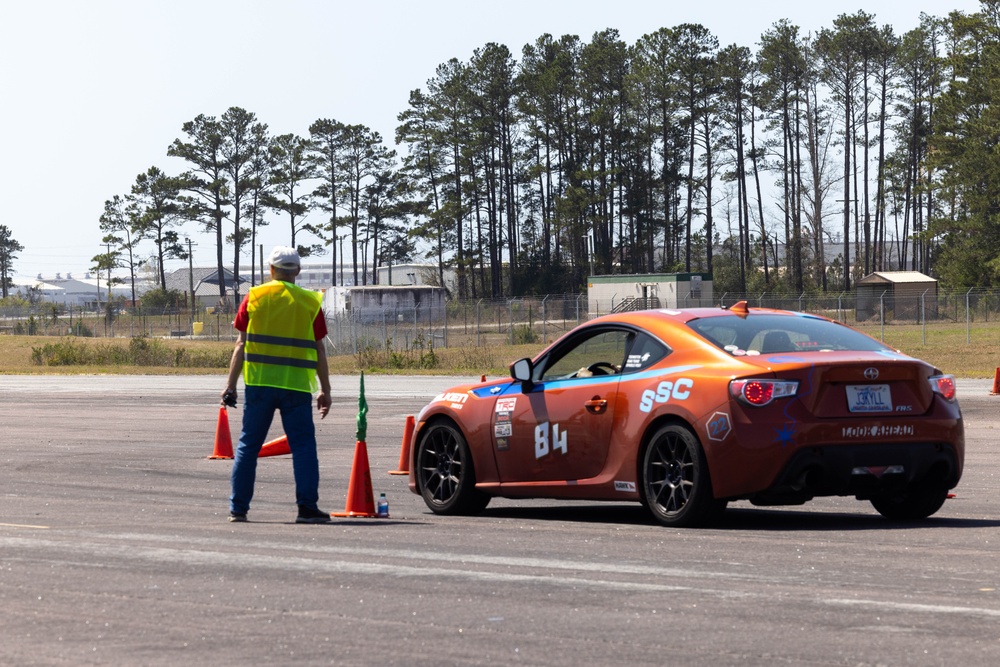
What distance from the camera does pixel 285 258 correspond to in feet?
34.1

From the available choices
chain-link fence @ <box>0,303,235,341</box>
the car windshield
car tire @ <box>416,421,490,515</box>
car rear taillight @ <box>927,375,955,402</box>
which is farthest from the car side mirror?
chain-link fence @ <box>0,303,235,341</box>

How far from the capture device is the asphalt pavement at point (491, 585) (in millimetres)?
5742

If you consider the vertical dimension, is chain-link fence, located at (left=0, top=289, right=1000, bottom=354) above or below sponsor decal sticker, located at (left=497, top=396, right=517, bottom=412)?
below

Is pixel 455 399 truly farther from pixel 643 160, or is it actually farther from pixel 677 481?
pixel 643 160

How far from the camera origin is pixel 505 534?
9406 millimetres

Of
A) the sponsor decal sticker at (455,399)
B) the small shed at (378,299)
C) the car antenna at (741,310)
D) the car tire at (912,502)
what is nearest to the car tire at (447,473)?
the sponsor decal sticker at (455,399)

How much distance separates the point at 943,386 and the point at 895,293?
74.5 metres

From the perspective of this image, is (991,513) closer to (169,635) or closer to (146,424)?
(169,635)

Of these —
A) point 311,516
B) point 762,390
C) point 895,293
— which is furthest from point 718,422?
point 895,293

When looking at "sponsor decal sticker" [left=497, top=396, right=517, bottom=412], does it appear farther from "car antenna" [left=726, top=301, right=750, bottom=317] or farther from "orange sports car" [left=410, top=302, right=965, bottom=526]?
"car antenna" [left=726, top=301, right=750, bottom=317]

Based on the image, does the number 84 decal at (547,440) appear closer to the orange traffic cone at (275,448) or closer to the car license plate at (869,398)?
the car license plate at (869,398)

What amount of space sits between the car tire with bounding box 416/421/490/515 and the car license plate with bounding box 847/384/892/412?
2825mm

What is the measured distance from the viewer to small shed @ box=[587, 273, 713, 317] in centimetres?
7931

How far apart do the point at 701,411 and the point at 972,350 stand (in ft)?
130
